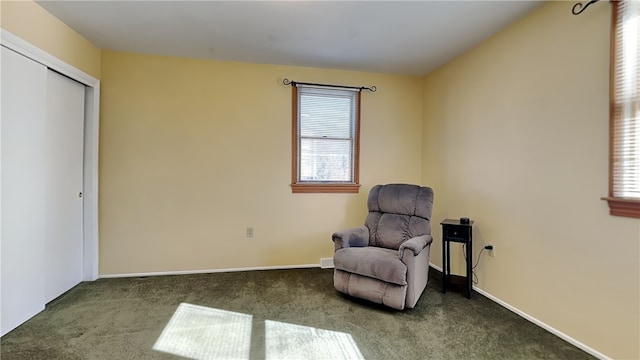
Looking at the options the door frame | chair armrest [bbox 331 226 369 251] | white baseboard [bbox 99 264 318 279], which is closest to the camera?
chair armrest [bbox 331 226 369 251]

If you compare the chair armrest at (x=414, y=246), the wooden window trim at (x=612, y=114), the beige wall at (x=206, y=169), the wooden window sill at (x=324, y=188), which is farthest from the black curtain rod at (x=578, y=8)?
the wooden window sill at (x=324, y=188)

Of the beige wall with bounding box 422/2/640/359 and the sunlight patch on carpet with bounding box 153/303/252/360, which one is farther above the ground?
the beige wall with bounding box 422/2/640/359

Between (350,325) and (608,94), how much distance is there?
7.43 ft

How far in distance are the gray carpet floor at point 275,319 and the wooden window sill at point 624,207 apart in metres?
0.93

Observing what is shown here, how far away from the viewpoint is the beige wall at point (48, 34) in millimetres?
2102

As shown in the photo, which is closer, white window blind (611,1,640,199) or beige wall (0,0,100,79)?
white window blind (611,1,640,199)

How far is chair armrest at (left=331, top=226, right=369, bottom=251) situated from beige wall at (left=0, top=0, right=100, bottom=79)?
9.50ft

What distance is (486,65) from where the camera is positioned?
2.81 m

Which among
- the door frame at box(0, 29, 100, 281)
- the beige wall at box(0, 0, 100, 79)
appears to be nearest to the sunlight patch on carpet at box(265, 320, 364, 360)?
the door frame at box(0, 29, 100, 281)

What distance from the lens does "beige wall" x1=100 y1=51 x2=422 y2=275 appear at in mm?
3230

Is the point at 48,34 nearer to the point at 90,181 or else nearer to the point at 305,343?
the point at 90,181

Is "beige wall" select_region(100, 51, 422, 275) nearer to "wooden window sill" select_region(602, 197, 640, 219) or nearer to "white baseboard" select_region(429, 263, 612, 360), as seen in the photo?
"white baseboard" select_region(429, 263, 612, 360)

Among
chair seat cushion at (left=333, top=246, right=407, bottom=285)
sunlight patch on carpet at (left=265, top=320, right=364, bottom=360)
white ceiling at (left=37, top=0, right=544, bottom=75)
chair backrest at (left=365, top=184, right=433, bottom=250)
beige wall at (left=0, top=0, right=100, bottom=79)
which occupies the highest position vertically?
white ceiling at (left=37, top=0, right=544, bottom=75)

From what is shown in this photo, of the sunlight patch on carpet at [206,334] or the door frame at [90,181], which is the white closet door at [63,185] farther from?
the sunlight patch on carpet at [206,334]
